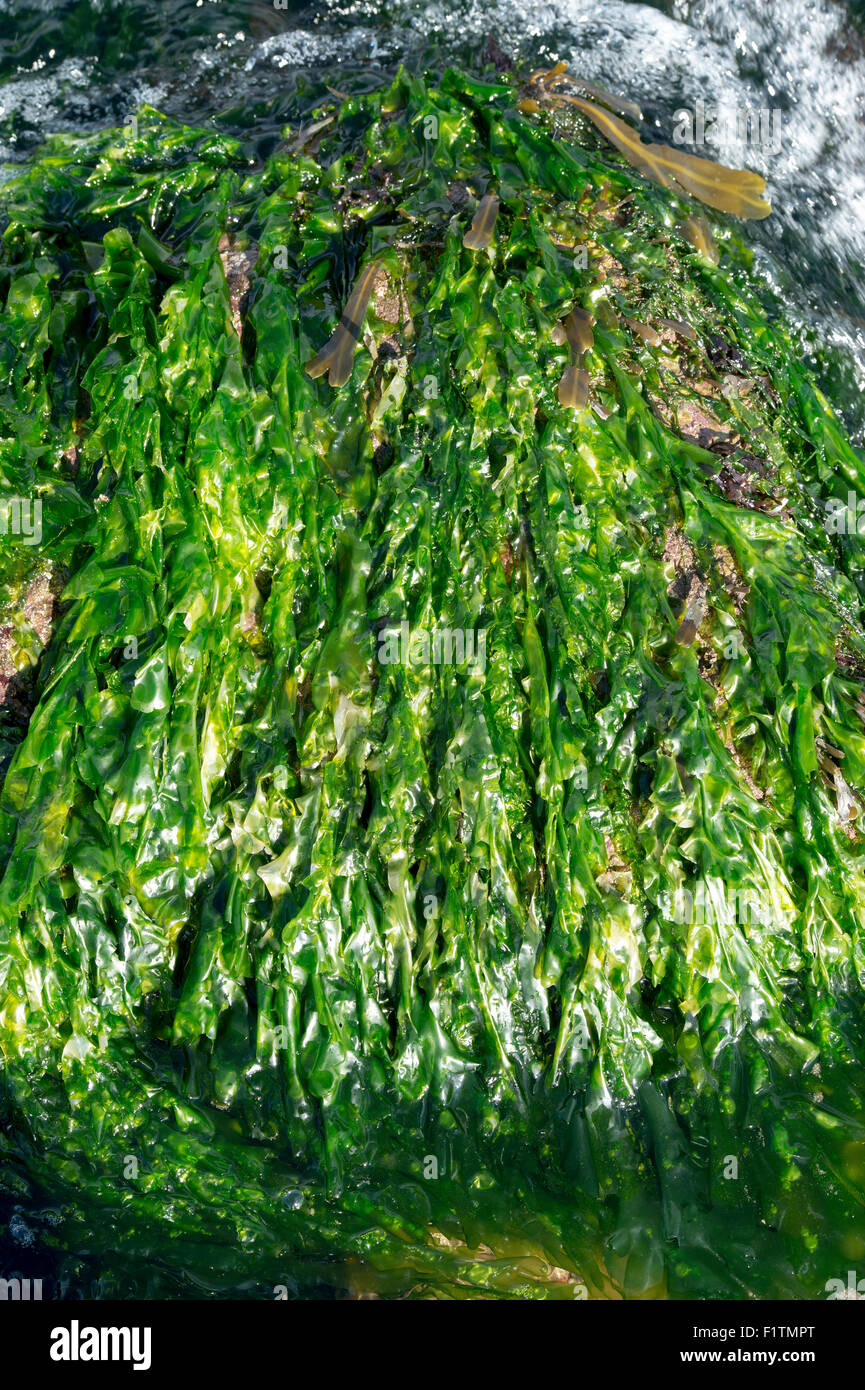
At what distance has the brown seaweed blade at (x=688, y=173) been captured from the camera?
10.5 feet

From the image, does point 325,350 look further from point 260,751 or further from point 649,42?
point 649,42

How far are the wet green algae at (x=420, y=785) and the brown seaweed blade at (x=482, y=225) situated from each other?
0.03 meters

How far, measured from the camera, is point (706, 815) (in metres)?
2.37

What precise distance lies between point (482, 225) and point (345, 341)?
567mm

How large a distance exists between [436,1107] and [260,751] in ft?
3.19

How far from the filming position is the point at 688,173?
323 cm

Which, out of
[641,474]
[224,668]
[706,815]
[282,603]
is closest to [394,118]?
[641,474]
